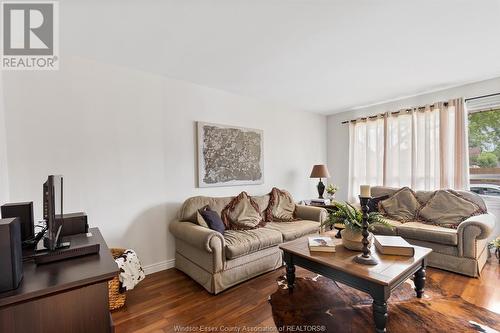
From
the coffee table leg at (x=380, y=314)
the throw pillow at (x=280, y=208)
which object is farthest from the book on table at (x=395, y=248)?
the throw pillow at (x=280, y=208)

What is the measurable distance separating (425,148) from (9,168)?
5090 mm

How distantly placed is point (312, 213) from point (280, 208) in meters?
0.48

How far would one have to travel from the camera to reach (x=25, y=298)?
2.93 ft

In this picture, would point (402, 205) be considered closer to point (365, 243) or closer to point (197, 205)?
point (365, 243)

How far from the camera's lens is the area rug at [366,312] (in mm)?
1765

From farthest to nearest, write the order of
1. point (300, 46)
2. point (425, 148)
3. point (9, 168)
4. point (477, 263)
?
point (425, 148) → point (477, 263) → point (300, 46) → point (9, 168)

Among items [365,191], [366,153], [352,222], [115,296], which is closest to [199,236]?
[115,296]

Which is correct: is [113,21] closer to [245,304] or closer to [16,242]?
[16,242]

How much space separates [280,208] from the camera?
3.59 metres

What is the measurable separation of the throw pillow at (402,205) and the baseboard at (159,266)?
312 centimetres

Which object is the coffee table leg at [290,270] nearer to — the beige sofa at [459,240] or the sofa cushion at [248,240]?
the sofa cushion at [248,240]

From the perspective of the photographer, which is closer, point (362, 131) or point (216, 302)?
point (216, 302)

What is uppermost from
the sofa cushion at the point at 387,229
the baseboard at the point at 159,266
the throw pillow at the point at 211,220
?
the throw pillow at the point at 211,220

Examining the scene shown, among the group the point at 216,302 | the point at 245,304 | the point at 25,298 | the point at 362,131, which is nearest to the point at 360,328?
the point at 245,304
